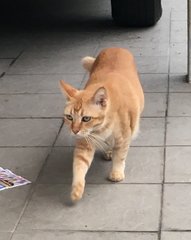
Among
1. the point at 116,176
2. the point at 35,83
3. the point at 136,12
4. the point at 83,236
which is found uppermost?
the point at 83,236

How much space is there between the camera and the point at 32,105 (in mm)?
5957

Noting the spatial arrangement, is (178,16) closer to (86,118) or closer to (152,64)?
(152,64)

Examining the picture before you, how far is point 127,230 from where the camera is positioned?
3738mm

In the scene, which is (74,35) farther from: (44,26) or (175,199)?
(175,199)

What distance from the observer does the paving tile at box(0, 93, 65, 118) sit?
18.8 feet

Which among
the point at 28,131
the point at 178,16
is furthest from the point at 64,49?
the point at 28,131

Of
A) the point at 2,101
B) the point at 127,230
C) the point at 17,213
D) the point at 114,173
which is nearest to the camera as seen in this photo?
the point at 127,230

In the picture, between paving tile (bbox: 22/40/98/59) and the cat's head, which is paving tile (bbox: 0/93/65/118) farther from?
the cat's head

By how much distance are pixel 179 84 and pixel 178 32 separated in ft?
6.77

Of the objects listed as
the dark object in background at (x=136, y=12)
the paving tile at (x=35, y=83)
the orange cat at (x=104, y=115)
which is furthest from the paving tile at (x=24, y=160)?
the dark object in background at (x=136, y=12)

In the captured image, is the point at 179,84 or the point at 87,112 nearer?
the point at 87,112

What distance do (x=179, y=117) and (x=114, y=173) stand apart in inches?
50.9

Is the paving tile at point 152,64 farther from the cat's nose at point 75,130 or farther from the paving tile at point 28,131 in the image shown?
the cat's nose at point 75,130

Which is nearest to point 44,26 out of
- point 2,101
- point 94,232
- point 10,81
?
point 10,81
